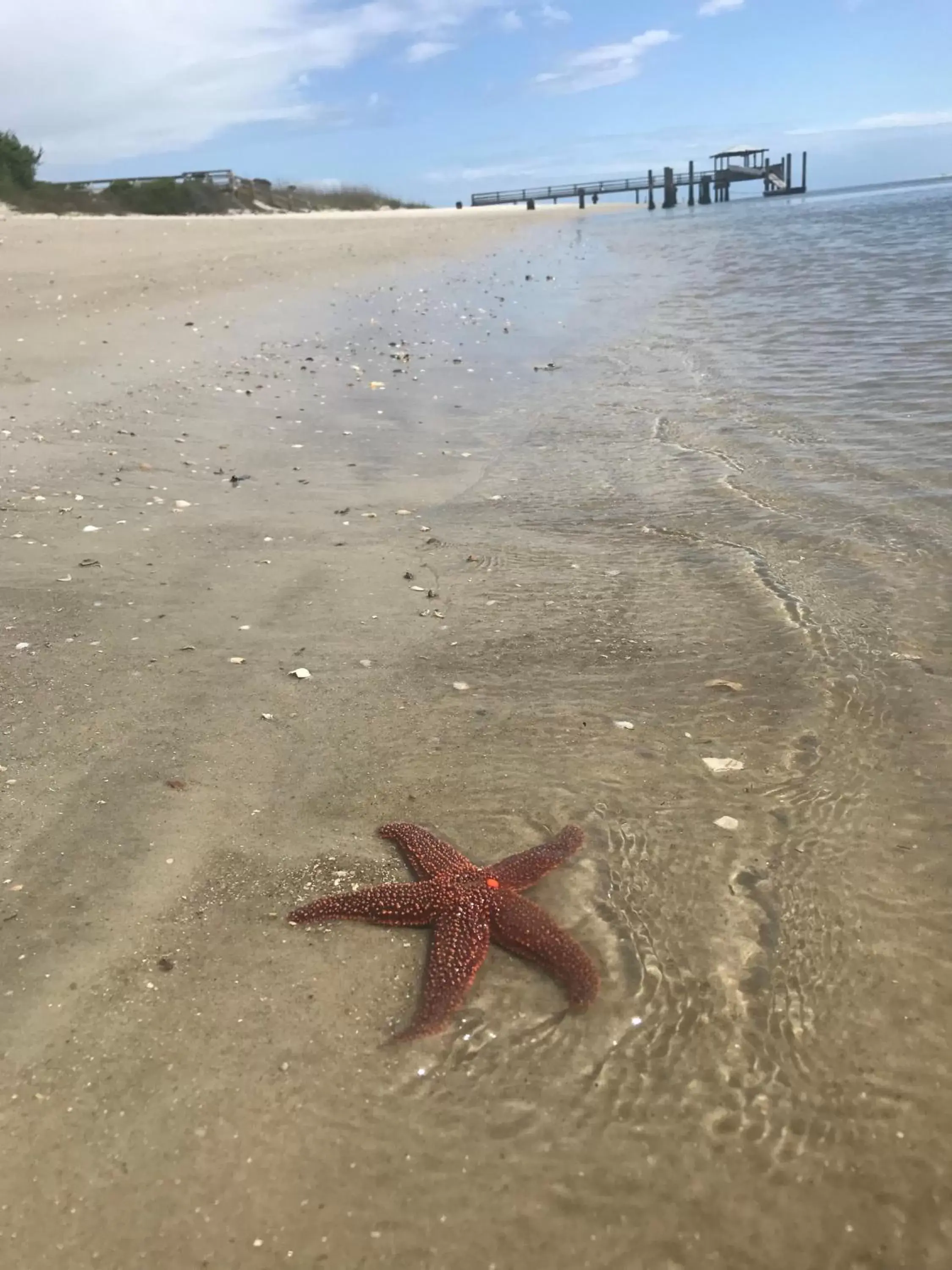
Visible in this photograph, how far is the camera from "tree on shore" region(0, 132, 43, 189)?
3412 centimetres

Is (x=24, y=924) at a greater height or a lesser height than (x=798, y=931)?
greater

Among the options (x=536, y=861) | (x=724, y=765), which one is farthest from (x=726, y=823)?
(x=536, y=861)

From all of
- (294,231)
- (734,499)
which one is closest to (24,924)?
(734,499)

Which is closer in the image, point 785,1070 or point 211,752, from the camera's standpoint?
point 785,1070

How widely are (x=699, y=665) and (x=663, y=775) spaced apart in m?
0.95

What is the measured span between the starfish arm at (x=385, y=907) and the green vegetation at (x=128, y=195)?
35.5m

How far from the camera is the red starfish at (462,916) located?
2604 millimetres

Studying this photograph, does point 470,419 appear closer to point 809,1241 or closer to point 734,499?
point 734,499

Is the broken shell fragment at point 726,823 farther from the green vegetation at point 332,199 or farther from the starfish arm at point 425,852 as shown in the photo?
the green vegetation at point 332,199

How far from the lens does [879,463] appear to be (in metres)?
7.02

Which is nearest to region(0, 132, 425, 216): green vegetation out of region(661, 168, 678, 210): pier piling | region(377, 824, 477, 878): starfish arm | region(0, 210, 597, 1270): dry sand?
region(0, 210, 597, 1270): dry sand

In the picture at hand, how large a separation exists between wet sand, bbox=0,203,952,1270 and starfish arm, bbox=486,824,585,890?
7cm

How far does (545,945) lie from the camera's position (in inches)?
106

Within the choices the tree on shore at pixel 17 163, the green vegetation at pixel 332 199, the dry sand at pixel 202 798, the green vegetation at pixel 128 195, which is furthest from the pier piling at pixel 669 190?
the dry sand at pixel 202 798
